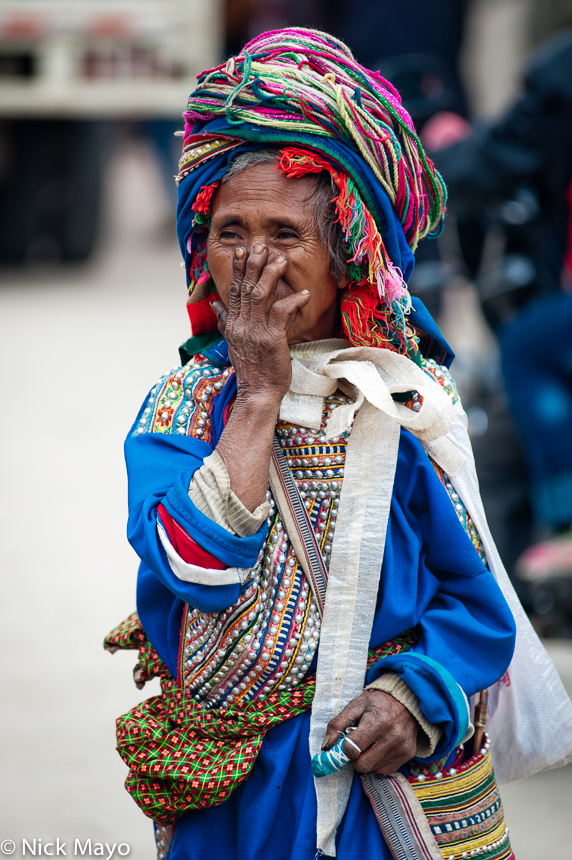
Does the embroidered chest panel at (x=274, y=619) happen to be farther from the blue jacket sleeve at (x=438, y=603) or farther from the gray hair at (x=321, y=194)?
the gray hair at (x=321, y=194)

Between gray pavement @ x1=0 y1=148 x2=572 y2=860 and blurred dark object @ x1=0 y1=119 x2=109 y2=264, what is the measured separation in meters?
0.45

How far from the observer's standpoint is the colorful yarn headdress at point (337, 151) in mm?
1664

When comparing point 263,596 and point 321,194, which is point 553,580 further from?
point 321,194

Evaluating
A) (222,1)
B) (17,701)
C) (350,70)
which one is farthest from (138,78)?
(350,70)

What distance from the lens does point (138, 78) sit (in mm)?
8914

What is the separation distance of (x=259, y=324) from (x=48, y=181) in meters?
8.35

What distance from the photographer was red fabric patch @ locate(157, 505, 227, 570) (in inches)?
60.5

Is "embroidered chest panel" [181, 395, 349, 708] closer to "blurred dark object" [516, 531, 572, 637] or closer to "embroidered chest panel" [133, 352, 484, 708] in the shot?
"embroidered chest panel" [133, 352, 484, 708]

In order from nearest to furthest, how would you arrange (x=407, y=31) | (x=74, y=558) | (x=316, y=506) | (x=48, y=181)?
(x=316, y=506), (x=74, y=558), (x=407, y=31), (x=48, y=181)

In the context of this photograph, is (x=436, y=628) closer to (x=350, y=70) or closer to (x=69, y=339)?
(x=350, y=70)

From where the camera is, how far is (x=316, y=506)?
1741 mm

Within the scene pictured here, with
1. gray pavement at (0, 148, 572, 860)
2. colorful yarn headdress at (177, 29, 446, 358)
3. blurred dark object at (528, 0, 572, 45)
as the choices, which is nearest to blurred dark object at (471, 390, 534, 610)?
gray pavement at (0, 148, 572, 860)

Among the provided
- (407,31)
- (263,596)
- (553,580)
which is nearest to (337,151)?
(263,596)

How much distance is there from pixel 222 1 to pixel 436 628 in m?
11.3
